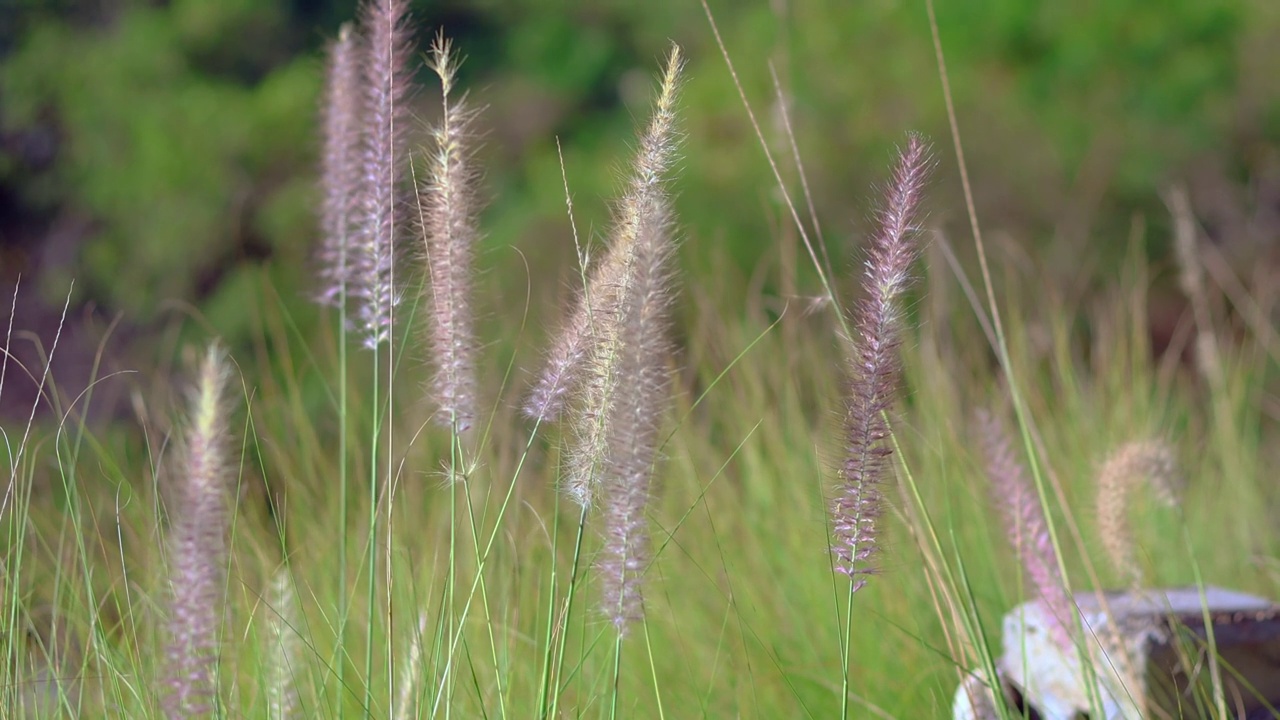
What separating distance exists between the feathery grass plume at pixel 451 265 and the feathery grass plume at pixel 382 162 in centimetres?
9

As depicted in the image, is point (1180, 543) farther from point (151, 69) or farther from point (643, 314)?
point (151, 69)

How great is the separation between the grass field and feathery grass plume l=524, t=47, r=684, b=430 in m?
0.02

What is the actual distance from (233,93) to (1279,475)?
599 cm

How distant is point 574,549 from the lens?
1710 mm

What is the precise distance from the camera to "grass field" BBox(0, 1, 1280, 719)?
1.39 meters

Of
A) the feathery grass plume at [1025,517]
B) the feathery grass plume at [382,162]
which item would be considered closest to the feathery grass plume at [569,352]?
the feathery grass plume at [382,162]

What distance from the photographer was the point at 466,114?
4.49 feet

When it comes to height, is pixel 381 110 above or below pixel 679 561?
above

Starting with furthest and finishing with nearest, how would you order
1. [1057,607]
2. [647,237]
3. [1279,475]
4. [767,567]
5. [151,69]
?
[151,69] < [1279,475] < [767,567] < [1057,607] < [647,237]

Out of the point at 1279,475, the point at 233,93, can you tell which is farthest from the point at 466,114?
the point at 233,93

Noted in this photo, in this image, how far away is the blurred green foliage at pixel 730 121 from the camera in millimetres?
7180

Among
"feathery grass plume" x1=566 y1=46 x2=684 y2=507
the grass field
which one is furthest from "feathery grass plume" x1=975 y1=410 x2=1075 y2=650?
"feathery grass plume" x1=566 y1=46 x2=684 y2=507

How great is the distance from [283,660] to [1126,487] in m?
1.04

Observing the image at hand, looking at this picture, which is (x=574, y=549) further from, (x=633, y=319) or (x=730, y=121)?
(x=730, y=121)
